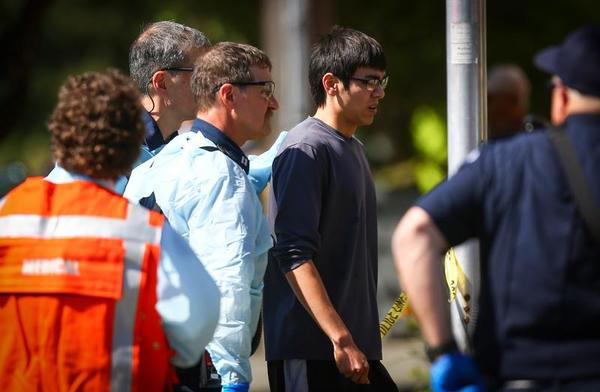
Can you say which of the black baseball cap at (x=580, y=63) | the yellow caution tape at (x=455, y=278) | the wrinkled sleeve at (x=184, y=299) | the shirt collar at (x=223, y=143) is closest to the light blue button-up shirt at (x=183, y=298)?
the wrinkled sleeve at (x=184, y=299)

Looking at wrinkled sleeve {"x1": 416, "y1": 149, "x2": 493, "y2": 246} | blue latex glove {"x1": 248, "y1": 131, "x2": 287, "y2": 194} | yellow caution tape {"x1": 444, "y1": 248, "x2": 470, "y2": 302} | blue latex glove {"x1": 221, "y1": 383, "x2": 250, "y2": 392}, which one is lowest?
blue latex glove {"x1": 221, "y1": 383, "x2": 250, "y2": 392}

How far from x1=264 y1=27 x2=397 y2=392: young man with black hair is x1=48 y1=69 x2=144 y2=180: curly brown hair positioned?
1171 millimetres

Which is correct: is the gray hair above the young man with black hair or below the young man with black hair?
above

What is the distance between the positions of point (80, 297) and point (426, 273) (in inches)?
40.3

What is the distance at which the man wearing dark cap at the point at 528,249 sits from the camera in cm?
319

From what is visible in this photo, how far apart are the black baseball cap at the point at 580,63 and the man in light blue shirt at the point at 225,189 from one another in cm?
148

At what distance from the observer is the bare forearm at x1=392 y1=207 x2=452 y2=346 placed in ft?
10.9

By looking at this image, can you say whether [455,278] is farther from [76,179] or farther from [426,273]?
[76,179]

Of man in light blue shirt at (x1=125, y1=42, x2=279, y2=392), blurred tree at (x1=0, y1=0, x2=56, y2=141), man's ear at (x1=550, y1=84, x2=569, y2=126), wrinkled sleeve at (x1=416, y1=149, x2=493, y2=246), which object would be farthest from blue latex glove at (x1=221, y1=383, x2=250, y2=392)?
blurred tree at (x1=0, y1=0, x2=56, y2=141)

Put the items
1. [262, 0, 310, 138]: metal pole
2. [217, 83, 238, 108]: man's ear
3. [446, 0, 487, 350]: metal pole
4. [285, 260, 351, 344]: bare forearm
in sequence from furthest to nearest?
[262, 0, 310, 138]: metal pole < [446, 0, 487, 350]: metal pole < [217, 83, 238, 108]: man's ear < [285, 260, 351, 344]: bare forearm

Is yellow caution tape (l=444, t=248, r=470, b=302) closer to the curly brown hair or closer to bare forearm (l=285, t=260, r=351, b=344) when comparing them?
bare forearm (l=285, t=260, r=351, b=344)

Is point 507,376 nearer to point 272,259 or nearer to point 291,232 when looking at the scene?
point 291,232

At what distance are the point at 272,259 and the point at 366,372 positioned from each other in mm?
671

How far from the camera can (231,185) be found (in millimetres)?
4488
